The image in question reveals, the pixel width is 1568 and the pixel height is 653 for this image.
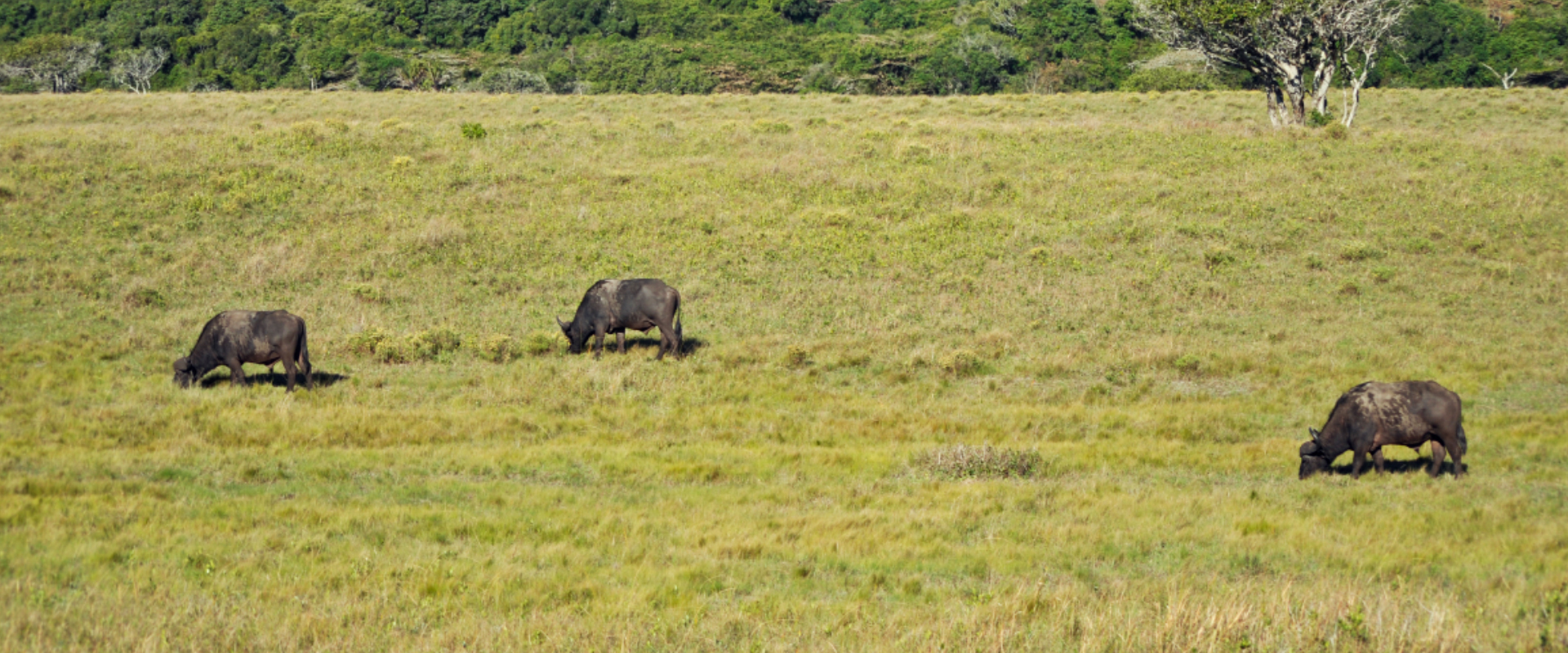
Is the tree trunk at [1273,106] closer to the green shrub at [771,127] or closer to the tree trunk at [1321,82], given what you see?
the tree trunk at [1321,82]

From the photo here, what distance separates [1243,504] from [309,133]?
1449 inches

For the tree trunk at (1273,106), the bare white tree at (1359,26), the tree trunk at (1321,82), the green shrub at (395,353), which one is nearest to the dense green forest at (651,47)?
the bare white tree at (1359,26)

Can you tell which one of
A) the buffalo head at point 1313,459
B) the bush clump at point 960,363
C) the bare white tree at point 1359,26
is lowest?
the bush clump at point 960,363

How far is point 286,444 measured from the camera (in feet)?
49.4

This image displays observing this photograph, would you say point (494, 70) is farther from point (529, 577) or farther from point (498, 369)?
point (529, 577)

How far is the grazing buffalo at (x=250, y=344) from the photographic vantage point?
731 inches

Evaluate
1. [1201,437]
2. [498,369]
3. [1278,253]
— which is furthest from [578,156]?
[1201,437]

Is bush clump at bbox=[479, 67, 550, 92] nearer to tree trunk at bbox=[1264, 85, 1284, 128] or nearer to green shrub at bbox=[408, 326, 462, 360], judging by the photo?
tree trunk at bbox=[1264, 85, 1284, 128]

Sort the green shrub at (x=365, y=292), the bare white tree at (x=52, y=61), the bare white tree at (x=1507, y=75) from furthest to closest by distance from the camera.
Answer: the bare white tree at (x=52, y=61), the bare white tree at (x=1507, y=75), the green shrub at (x=365, y=292)

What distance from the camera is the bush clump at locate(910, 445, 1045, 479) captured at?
14.5 metres

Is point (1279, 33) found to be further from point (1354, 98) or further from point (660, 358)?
point (660, 358)

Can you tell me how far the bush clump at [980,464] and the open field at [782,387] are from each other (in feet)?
1.02

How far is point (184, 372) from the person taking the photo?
19.1 metres

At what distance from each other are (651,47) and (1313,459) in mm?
87453
